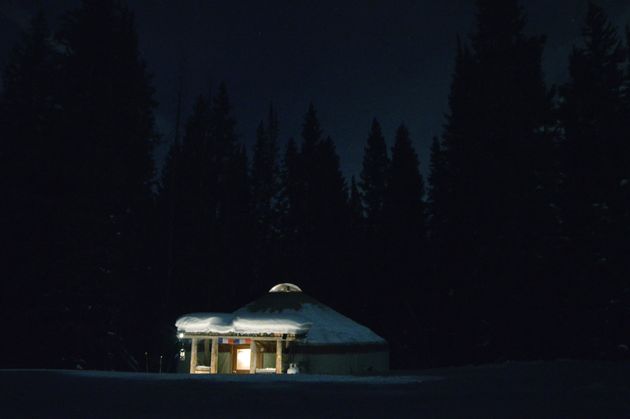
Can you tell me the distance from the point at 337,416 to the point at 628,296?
2027 cm

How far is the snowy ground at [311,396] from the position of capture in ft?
15.6

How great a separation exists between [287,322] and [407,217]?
18.9 m

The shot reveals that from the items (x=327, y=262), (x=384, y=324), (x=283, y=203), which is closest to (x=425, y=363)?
(x=384, y=324)

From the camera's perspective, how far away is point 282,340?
771 inches

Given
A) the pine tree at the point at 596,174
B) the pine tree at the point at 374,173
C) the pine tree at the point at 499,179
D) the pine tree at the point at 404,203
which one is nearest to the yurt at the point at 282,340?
the pine tree at the point at 499,179

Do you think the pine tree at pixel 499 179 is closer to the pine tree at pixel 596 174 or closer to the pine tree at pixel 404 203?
the pine tree at pixel 596 174

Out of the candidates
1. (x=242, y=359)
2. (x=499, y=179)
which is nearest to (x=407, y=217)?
(x=499, y=179)

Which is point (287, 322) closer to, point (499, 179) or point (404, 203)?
point (499, 179)

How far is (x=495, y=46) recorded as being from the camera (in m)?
26.5

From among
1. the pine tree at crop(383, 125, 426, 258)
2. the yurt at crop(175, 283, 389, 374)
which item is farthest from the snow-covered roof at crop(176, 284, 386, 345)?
the pine tree at crop(383, 125, 426, 258)

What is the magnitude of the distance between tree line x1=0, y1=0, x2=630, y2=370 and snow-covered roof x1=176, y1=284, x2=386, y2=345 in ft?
14.3

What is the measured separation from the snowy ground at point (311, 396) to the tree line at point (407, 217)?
12672mm

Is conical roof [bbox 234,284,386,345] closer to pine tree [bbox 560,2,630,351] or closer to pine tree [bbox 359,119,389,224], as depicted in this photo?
pine tree [bbox 560,2,630,351]

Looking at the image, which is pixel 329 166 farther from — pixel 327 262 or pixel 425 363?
pixel 425 363
